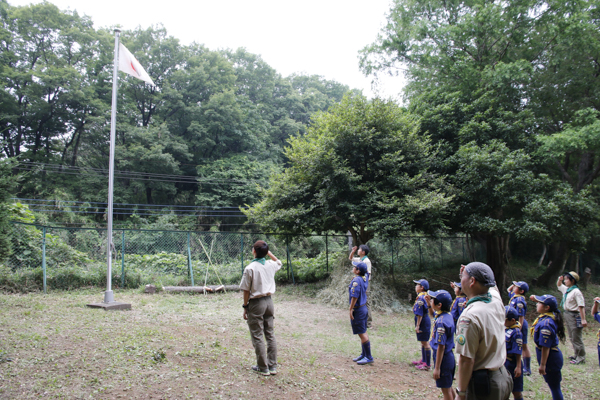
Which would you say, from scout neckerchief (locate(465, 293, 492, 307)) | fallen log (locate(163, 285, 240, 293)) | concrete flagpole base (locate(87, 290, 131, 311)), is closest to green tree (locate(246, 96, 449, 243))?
fallen log (locate(163, 285, 240, 293))

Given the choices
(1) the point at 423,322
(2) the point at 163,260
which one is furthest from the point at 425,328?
(2) the point at 163,260

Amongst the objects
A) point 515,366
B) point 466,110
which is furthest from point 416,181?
point 515,366

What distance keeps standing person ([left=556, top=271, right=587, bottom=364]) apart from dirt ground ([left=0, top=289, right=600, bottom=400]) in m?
0.38

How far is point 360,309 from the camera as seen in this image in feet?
19.7

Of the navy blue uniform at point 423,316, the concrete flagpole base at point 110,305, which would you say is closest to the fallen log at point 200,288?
the concrete flagpole base at point 110,305

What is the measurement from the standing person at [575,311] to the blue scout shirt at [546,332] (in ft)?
8.69

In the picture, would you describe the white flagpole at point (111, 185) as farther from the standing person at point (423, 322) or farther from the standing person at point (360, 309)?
the standing person at point (423, 322)

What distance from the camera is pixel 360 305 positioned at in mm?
6004

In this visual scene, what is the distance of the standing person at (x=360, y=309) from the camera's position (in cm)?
591

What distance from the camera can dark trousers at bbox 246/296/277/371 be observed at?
195 inches

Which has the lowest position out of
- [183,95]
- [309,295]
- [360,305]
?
[309,295]

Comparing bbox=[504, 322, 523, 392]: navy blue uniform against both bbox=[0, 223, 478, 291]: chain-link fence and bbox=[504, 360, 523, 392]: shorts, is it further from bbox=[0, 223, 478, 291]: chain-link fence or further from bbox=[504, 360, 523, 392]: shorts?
bbox=[0, 223, 478, 291]: chain-link fence

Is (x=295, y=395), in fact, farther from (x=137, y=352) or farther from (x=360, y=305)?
(x=137, y=352)

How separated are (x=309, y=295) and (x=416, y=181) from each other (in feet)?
18.0
